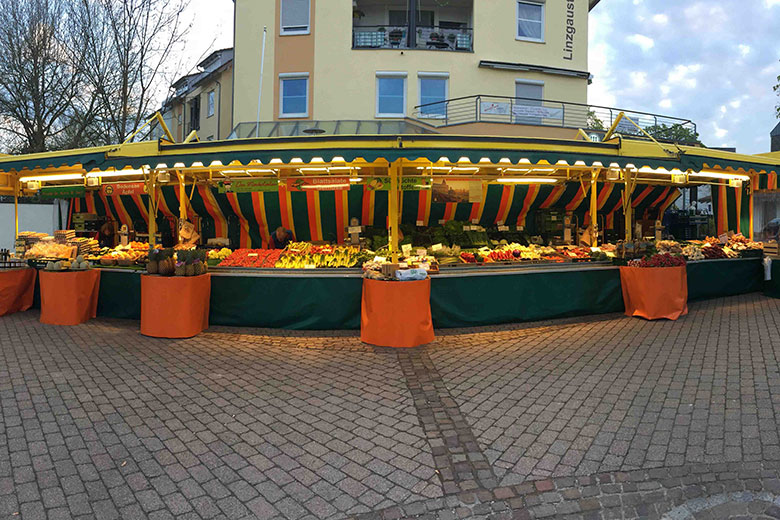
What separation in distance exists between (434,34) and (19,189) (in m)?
14.8

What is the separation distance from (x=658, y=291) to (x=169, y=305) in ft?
26.3

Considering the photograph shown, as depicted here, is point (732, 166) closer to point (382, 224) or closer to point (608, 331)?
point (608, 331)

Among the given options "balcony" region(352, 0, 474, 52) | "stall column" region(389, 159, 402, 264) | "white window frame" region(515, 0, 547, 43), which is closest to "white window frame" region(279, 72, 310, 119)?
"balcony" region(352, 0, 474, 52)

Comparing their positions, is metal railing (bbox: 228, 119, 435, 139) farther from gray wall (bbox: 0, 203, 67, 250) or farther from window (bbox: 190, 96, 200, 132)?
window (bbox: 190, 96, 200, 132)

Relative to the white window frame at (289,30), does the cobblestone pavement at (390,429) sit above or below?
below

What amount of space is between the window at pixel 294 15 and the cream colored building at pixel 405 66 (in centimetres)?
4

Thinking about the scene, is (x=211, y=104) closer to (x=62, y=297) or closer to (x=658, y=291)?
(x=62, y=297)

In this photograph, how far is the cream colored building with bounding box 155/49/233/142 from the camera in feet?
67.8

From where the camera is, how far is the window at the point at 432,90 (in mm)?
16953

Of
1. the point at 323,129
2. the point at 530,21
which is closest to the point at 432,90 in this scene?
the point at 530,21

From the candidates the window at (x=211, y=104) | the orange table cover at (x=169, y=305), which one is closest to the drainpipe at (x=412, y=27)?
the window at (x=211, y=104)

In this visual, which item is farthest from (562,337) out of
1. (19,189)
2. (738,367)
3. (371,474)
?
(19,189)

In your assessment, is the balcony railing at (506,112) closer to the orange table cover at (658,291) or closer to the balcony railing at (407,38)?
the balcony railing at (407,38)

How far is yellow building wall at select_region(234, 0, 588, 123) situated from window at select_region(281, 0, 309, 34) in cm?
37
